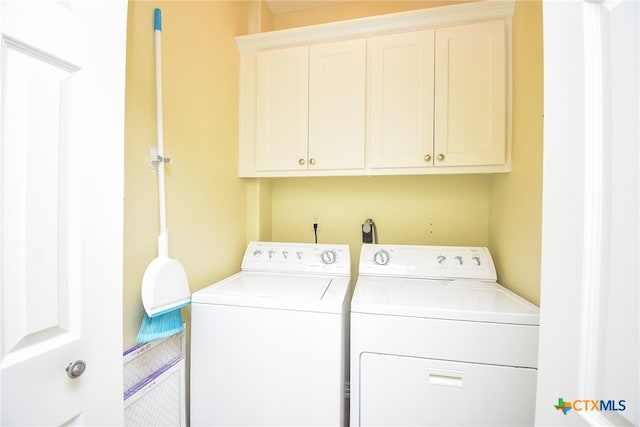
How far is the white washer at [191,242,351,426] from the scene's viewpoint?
1098 mm

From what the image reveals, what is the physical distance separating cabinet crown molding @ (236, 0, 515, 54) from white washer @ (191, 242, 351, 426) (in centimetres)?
155

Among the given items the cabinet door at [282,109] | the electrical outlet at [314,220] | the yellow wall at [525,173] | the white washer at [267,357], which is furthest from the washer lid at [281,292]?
the yellow wall at [525,173]

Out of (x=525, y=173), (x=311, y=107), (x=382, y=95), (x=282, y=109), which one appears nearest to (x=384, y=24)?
(x=382, y=95)

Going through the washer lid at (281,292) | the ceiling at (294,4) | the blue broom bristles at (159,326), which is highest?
the ceiling at (294,4)

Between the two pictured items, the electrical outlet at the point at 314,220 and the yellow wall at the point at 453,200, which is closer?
the yellow wall at the point at 453,200

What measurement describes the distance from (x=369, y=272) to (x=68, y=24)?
1555 millimetres

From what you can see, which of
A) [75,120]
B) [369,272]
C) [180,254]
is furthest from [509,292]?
[75,120]

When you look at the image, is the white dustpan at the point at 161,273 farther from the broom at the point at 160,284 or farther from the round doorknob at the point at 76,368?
the round doorknob at the point at 76,368

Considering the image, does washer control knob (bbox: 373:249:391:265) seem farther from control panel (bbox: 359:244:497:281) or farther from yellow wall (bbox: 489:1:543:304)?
yellow wall (bbox: 489:1:543:304)

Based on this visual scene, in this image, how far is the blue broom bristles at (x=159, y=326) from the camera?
3.23 ft

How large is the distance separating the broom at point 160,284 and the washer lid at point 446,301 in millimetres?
761

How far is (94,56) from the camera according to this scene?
0.61 meters

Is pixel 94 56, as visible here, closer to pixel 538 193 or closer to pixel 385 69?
pixel 385 69

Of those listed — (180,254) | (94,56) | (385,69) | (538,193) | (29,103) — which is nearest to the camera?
(29,103)
